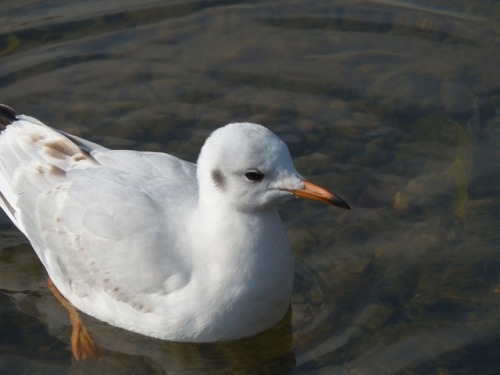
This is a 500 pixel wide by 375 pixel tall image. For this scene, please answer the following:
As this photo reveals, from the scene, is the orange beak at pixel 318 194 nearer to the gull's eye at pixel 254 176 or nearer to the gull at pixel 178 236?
the gull at pixel 178 236

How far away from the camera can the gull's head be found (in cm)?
658

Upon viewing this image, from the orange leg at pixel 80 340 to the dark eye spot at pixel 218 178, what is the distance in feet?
5.30

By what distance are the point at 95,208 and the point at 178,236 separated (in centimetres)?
64

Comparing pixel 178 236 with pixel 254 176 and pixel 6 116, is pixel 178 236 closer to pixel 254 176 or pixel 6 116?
pixel 254 176

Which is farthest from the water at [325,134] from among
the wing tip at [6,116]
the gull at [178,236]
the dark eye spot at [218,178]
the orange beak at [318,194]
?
the dark eye spot at [218,178]

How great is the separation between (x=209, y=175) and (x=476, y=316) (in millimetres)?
2183

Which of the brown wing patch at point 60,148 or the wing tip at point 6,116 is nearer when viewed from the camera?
the brown wing patch at point 60,148

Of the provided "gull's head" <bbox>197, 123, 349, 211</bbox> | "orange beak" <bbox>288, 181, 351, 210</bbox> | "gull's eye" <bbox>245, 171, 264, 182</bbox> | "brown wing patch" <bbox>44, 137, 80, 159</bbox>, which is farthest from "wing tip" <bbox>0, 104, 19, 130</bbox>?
"orange beak" <bbox>288, 181, 351, 210</bbox>

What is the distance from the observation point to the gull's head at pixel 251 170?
6.58 meters

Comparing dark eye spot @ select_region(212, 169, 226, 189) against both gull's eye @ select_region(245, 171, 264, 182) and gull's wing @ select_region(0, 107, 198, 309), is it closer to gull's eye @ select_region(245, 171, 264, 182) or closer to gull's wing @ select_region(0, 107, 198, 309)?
gull's eye @ select_region(245, 171, 264, 182)

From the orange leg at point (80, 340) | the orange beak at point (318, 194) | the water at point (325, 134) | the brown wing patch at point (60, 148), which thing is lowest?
the orange leg at point (80, 340)

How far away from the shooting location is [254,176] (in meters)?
6.66

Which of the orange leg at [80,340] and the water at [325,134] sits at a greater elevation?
the water at [325,134]

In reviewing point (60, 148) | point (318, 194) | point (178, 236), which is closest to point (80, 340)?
point (178, 236)
